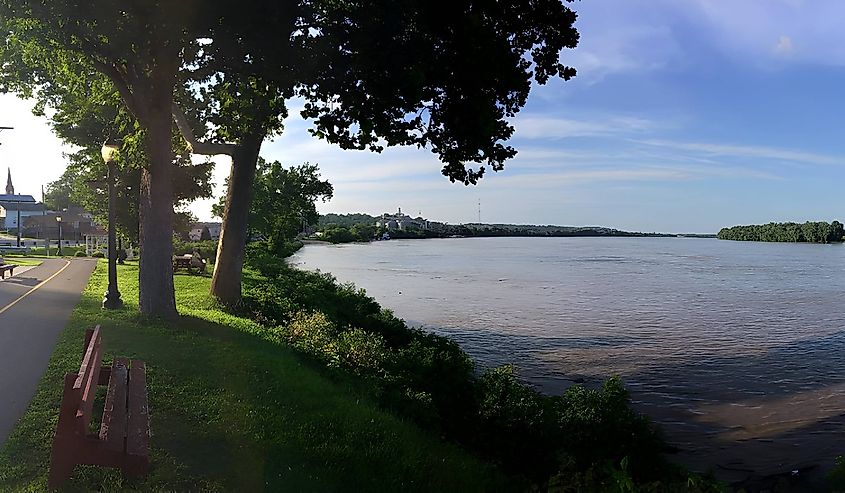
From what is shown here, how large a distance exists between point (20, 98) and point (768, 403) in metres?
21.0

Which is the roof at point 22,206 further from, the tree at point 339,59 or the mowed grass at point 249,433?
the mowed grass at point 249,433

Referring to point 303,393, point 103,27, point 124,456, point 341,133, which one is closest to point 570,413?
point 303,393

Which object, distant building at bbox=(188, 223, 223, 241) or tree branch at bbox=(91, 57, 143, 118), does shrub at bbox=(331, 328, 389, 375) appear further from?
distant building at bbox=(188, 223, 223, 241)

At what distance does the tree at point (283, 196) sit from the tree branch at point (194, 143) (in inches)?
1511

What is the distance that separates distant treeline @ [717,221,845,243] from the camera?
157000 mm

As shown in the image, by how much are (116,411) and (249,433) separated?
160 centimetres

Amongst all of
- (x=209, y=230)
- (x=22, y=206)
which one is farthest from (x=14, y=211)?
(x=209, y=230)

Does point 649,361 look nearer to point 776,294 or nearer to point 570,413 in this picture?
point 570,413

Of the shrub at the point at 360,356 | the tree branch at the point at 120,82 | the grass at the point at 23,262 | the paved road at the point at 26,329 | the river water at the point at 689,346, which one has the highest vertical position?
the tree branch at the point at 120,82

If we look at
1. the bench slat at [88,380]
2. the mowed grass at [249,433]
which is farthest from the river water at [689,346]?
the bench slat at [88,380]

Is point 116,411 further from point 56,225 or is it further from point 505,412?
point 56,225

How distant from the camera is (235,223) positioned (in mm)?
18562

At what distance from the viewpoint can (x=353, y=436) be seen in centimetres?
806

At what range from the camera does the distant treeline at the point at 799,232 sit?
515ft
